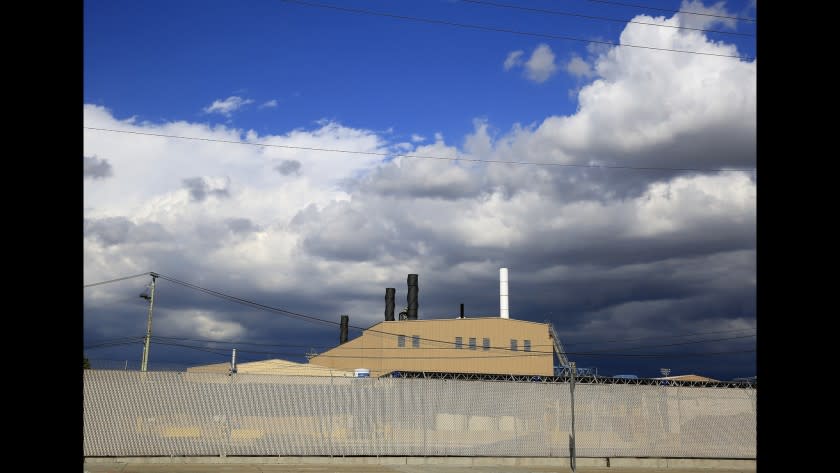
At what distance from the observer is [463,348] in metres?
74.6

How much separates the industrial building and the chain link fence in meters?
36.5

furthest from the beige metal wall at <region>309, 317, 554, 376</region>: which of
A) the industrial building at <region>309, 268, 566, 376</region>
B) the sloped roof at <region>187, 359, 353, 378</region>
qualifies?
the sloped roof at <region>187, 359, 353, 378</region>

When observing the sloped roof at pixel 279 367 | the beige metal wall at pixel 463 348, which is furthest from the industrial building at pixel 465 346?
the sloped roof at pixel 279 367

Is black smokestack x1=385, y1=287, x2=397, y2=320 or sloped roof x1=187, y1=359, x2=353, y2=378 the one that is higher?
black smokestack x1=385, y1=287, x2=397, y2=320

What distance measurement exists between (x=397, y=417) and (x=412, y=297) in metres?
52.2

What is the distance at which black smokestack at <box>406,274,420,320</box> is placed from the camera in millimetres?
83062

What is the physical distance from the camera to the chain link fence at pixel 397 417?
28.6m

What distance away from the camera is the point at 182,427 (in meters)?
29.0

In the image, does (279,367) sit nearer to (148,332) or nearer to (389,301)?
(389,301)

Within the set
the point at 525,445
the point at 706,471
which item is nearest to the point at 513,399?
the point at 525,445

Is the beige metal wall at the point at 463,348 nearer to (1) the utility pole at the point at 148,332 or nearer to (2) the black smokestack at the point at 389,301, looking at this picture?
(2) the black smokestack at the point at 389,301

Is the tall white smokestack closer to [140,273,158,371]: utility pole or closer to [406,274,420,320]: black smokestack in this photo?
[406,274,420,320]: black smokestack
